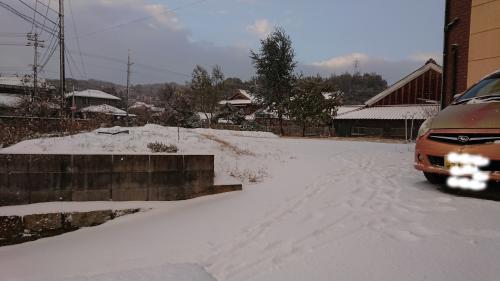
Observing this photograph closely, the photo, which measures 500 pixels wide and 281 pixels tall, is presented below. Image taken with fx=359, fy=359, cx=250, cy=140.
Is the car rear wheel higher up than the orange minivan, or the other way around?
the orange minivan

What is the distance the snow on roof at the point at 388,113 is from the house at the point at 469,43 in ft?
49.6

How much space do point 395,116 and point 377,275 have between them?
24602 mm

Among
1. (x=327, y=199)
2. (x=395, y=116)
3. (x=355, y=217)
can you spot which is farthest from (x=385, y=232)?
(x=395, y=116)

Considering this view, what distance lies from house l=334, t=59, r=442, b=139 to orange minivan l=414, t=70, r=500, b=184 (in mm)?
19503

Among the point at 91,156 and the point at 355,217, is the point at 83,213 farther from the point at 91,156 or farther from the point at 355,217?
the point at 355,217

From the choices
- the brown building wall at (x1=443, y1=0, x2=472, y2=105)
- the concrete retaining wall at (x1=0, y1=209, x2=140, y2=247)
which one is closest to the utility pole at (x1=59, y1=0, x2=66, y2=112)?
the concrete retaining wall at (x1=0, y1=209, x2=140, y2=247)

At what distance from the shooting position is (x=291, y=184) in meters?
5.56

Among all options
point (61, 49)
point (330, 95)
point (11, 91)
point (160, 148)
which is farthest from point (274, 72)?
point (11, 91)

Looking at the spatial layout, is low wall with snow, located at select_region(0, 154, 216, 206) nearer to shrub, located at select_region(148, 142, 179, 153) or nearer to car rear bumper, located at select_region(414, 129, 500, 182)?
shrub, located at select_region(148, 142, 179, 153)

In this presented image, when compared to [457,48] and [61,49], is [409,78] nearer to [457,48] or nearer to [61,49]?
[457,48]

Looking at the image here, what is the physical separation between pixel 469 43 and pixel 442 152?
539cm

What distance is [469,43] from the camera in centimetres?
820

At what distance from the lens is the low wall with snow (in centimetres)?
470

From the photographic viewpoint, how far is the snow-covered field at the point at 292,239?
2.54 metres
